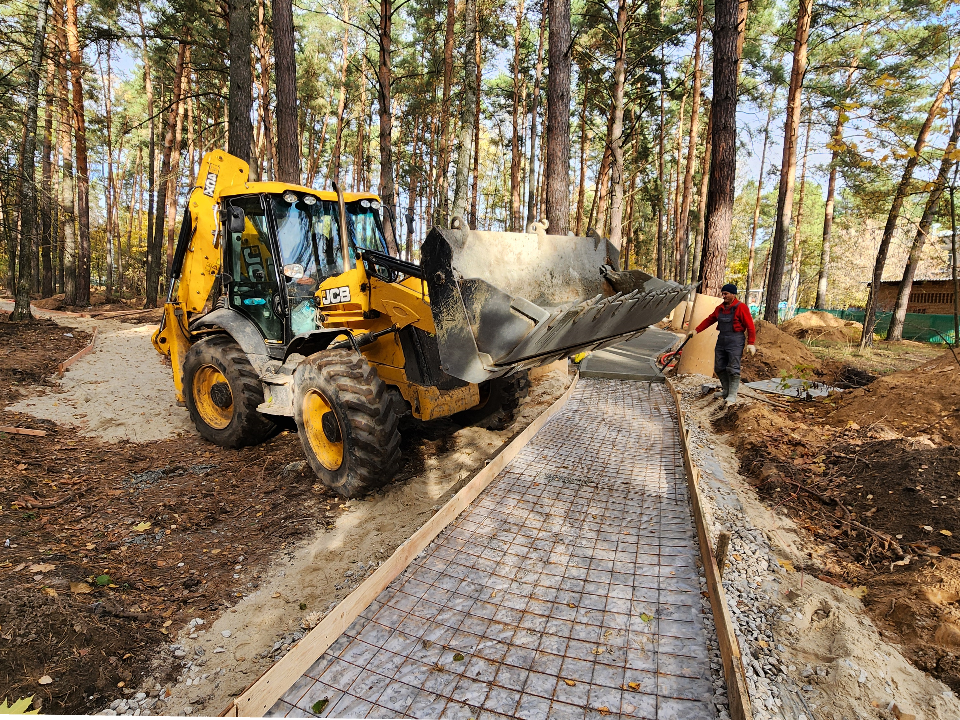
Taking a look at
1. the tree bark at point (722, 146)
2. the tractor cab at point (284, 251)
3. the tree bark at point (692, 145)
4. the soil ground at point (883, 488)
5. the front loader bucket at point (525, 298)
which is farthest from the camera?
the tree bark at point (692, 145)

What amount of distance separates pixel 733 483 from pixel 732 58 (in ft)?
26.2

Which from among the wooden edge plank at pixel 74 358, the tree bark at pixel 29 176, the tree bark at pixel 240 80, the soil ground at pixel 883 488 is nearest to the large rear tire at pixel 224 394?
the wooden edge plank at pixel 74 358

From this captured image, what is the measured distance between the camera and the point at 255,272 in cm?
517

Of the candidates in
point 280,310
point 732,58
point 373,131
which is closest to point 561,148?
point 732,58

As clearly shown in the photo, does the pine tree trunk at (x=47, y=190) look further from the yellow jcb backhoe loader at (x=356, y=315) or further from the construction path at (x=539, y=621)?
the construction path at (x=539, y=621)

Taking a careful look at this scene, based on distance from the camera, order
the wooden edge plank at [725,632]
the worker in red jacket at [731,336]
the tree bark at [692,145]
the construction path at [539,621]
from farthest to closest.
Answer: the tree bark at [692,145]
the worker in red jacket at [731,336]
the construction path at [539,621]
the wooden edge plank at [725,632]

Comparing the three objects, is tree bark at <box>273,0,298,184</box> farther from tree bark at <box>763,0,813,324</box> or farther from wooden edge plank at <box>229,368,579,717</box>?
tree bark at <box>763,0,813,324</box>

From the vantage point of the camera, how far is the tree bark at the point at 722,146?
8.74 metres

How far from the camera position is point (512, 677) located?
2.29m

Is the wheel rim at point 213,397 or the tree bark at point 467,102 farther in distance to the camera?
the tree bark at point 467,102

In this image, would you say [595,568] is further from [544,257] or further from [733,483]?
[544,257]

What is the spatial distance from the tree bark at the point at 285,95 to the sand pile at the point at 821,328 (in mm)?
15920

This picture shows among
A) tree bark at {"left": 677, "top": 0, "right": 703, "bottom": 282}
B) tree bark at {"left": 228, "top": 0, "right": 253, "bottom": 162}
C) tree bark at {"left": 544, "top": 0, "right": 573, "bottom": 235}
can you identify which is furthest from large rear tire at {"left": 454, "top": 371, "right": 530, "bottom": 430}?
tree bark at {"left": 677, "top": 0, "right": 703, "bottom": 282}

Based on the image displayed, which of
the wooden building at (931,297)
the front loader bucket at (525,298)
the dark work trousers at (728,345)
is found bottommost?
the dark work trousers at (728,345)
